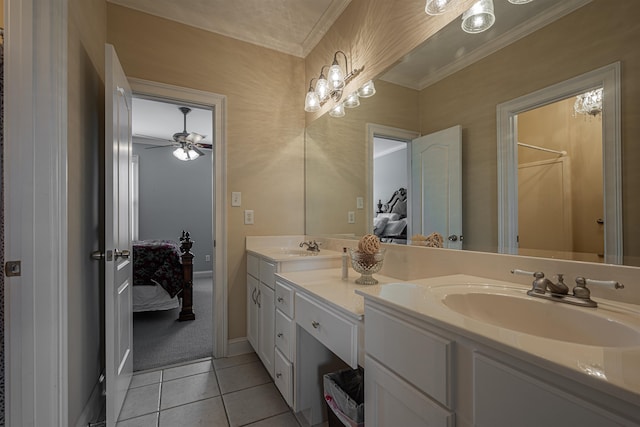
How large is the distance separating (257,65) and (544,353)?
2.60 meters

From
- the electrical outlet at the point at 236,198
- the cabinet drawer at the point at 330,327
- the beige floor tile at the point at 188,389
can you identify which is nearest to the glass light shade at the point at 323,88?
the electrical outlet at the point at 236,198

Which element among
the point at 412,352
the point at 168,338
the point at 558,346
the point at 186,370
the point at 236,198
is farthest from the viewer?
the point at 168,338

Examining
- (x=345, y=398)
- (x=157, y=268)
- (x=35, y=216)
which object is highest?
(x=35, y=216)

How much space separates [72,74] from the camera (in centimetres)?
128

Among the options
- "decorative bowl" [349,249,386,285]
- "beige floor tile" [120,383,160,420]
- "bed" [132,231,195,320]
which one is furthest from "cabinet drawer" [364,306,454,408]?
"bed" [132,231,195,320]

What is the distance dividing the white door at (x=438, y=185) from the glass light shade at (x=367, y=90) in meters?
0.50

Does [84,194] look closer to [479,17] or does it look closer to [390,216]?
[390,216]

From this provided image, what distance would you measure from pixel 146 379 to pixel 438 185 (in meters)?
2.21

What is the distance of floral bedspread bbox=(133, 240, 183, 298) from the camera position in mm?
2922

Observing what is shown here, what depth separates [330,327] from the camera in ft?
3.65

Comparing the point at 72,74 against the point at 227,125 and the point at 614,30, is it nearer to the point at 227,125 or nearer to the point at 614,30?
the point at 227,125

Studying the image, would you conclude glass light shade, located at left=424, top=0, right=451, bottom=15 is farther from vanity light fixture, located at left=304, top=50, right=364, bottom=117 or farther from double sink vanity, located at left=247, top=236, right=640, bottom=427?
double sink vanity, located at left=247, top=236, right=640, bottom=427

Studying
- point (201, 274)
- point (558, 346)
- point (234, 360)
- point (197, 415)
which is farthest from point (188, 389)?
point (201, 274)

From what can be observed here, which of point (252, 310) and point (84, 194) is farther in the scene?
point (252, 310)
